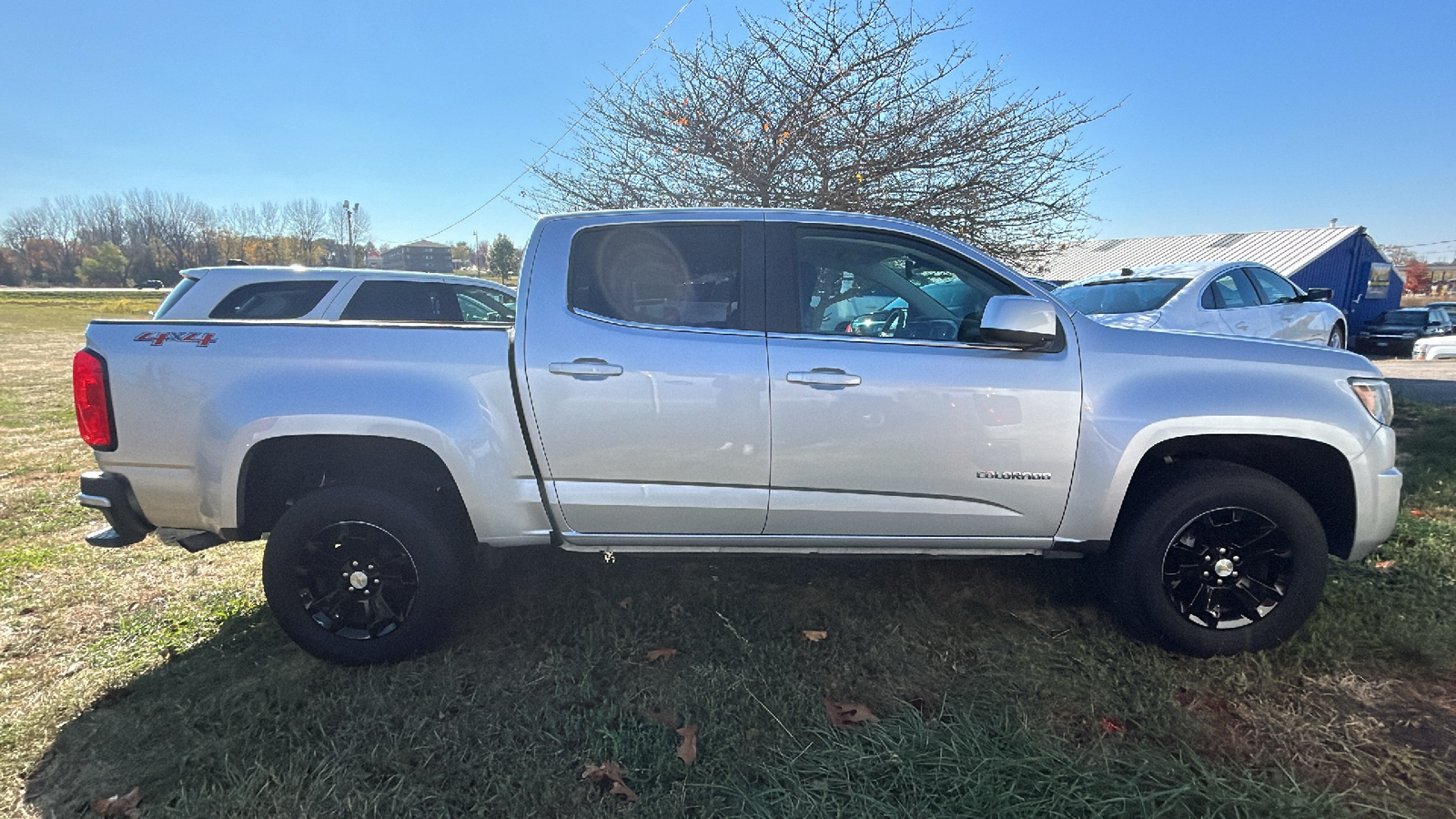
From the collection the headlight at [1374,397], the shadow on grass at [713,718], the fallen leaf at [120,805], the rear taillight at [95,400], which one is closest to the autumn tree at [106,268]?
the rear taillight at [95,400]

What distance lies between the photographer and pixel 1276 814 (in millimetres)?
2000

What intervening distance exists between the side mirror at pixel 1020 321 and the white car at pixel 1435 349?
21.1 meters


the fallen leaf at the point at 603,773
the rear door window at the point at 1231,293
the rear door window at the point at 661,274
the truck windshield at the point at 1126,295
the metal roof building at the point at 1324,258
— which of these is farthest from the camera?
the metal roof building at the point at 1324,258

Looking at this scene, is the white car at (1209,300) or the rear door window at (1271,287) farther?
the rear door window at (1271,287)

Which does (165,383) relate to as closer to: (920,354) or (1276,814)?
(920,354)

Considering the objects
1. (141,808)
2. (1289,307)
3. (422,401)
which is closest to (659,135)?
(422,401)

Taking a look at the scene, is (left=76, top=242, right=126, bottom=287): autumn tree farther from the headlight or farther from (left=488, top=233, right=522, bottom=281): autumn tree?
the headlight

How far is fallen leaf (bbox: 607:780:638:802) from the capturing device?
2.14 m

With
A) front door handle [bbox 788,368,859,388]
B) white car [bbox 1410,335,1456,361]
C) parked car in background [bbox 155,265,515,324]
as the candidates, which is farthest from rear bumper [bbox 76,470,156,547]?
white car [bbox 1410,335,1456,361]

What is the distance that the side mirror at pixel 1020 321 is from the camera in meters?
2.65

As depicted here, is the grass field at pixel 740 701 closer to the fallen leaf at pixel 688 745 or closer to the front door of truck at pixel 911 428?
the fallen leaf at pixel 688 745

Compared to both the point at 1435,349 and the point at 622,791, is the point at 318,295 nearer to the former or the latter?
the point at 622,791

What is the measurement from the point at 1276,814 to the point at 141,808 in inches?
130

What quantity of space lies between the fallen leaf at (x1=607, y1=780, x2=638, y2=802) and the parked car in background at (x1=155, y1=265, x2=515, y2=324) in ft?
16.5
